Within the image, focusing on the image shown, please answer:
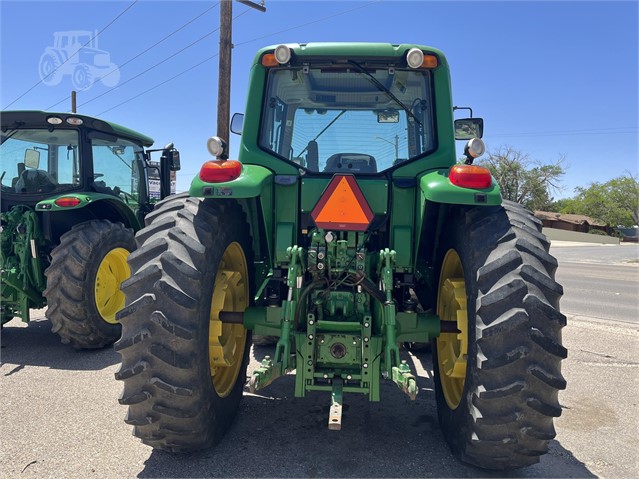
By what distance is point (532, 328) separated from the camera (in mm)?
2238

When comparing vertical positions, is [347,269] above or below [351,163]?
below

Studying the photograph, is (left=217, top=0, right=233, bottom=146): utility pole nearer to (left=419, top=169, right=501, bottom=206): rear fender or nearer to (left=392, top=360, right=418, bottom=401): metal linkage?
(left=419, top=169, right=501, bottom=206): rear fender

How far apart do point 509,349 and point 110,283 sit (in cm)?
469

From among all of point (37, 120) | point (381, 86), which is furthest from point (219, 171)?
point (37, 120)

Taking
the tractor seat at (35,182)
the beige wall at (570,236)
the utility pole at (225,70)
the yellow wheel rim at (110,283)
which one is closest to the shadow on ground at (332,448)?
the yellow wheel rim at (110,283)

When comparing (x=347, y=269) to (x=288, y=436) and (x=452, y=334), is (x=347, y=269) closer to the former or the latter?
(x=452, y=334)

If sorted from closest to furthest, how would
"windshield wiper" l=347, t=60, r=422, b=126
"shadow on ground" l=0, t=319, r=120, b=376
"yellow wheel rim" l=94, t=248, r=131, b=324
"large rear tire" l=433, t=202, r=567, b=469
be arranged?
"large rear tire" l=433, t=202, r=567, b=469, "windshield wiper" l=347, t=60, r=422, b=126, "shadow on ground" l=0, t=319, r=120, b=376, "yellow wheel rim" l=94, t=248, r=131, b=324

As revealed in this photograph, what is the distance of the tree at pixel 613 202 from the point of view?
57062 mm

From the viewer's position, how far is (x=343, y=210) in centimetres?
278

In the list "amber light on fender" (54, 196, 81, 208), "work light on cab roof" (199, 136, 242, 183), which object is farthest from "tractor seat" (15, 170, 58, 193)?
"work light on cab roof" (199, 136, 242, 183)

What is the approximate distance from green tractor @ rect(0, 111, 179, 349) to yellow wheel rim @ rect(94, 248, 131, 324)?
0.5 inches

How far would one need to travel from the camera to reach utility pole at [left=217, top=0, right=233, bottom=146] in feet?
33.1

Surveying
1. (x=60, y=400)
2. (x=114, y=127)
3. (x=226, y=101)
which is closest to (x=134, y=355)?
(x=60, y=400)

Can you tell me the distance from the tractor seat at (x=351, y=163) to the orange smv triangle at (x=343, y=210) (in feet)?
1.63
